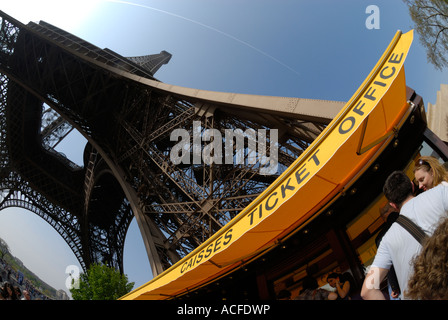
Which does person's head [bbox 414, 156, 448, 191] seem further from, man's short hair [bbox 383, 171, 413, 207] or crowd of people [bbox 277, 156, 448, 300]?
man's short hair [bbox 383, 171, 413, 207]

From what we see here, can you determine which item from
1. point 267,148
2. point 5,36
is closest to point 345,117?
point 267,148

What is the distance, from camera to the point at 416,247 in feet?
5.97

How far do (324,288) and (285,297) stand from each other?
2.94 feet

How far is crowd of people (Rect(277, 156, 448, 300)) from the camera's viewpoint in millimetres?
1514

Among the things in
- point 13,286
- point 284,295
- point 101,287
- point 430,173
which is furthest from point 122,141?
point 430,173

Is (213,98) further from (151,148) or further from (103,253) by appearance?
(103,253)

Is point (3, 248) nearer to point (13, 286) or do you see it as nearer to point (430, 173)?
point (13, 286)

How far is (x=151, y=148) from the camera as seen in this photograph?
1736cm

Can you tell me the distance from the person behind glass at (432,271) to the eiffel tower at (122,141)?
6.57m

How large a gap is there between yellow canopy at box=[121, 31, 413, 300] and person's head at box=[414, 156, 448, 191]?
153 centimetres

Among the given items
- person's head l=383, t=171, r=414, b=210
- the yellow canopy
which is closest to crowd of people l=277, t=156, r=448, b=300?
person's head l=383, t=171, r=414, b=210

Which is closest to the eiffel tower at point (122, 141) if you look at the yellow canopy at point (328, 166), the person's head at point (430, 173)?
the yellow canopy at point (328, 166)

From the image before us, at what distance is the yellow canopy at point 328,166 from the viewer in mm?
4176
